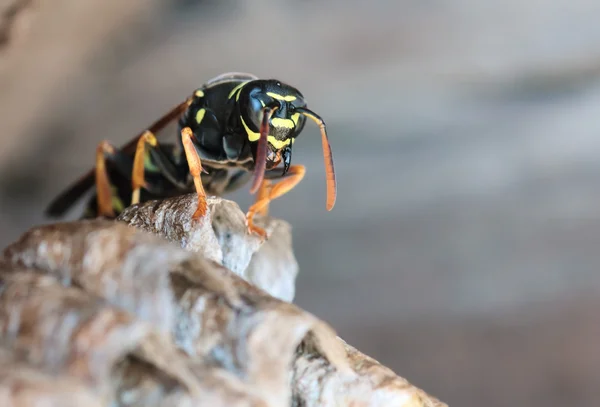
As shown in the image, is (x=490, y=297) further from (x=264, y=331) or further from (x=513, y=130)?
(x=264, y=331)

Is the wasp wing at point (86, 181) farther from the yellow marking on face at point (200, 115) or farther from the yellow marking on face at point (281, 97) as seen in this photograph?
the yellow marking on face at point (281, 97)

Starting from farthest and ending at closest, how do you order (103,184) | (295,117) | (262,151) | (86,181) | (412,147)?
1. (412,147)
2. (86,181)
3. (103,184)
4. (295,117)
5. (262,151)

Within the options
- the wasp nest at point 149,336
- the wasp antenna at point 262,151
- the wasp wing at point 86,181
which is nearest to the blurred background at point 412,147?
the wasp wing at point 86,181

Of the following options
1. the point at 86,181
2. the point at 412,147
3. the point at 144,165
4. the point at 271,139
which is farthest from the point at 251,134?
the point at 412,147

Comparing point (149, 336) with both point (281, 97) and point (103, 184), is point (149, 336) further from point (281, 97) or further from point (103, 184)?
point (103, 184)

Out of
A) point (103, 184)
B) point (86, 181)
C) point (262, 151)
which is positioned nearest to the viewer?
point (262, 151)

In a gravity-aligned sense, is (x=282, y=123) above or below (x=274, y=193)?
above
